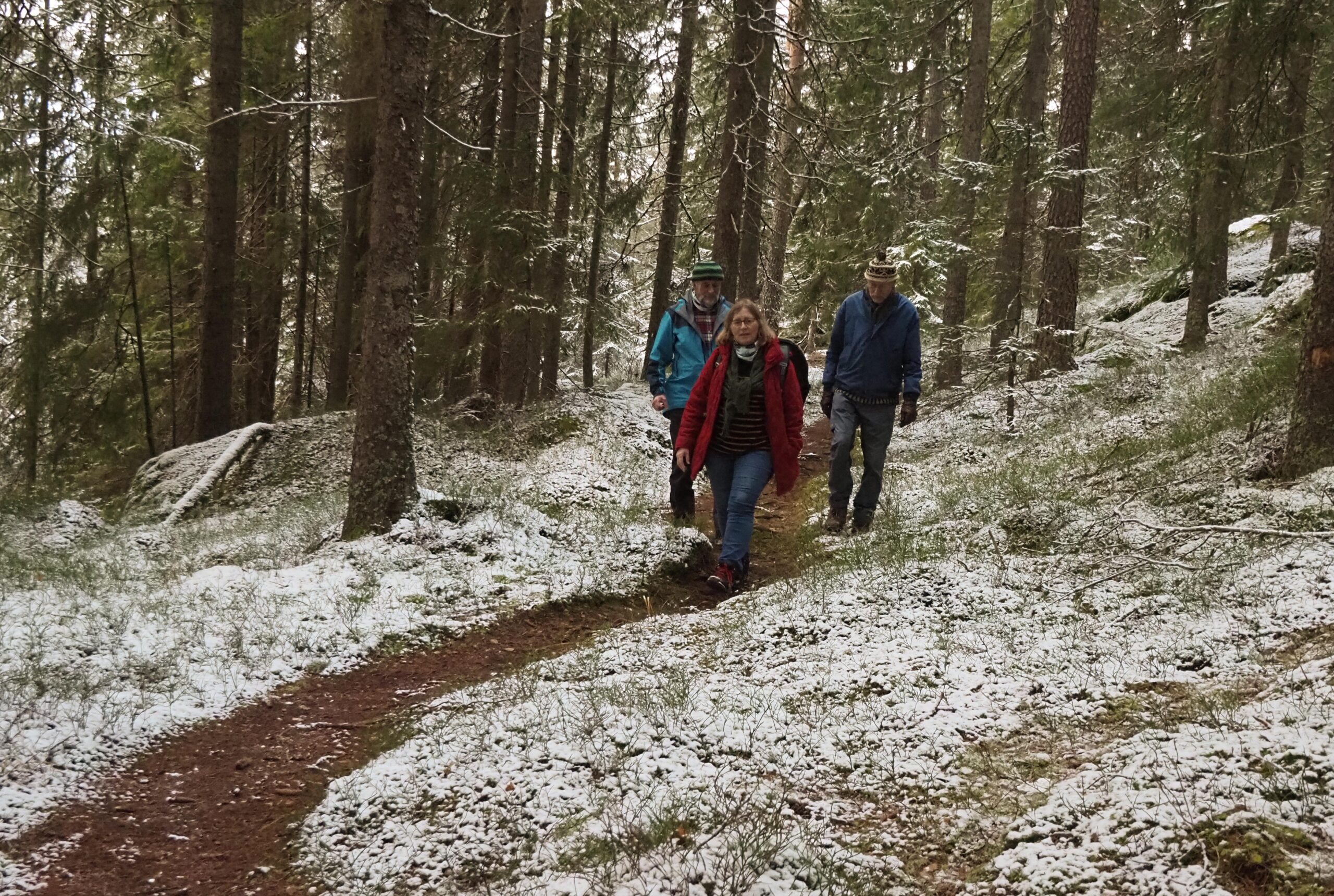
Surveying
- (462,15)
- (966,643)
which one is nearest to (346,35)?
(462,15)

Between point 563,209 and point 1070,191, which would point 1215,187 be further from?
point 563,209

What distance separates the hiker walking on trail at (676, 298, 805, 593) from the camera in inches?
248

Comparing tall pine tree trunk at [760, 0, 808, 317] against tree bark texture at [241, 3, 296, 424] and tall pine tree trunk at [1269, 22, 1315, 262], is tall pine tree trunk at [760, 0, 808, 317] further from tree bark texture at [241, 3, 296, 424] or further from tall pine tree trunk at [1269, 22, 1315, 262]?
tree bark texture at [241, 3, 296, 424]

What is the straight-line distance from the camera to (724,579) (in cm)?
640

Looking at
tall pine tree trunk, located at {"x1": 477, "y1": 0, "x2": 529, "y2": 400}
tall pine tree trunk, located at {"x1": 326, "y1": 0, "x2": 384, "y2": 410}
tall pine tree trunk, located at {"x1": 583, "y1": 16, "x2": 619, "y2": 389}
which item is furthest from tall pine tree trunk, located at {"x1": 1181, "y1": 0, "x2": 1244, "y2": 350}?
tall pine tree trunk, located at {"x1": 326, "y1": 0, "x2": 384, "y2": 410}

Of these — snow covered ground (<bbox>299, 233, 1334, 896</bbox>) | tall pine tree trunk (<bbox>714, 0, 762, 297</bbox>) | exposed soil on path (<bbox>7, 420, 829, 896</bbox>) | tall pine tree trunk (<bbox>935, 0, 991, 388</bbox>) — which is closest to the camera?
snow covered ground (<bbox>299, 233, 1334, 896</bbox>)

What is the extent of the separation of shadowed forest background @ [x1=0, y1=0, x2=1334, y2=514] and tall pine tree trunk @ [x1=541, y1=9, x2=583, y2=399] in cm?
12

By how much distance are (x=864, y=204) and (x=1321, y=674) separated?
1075 centimetres

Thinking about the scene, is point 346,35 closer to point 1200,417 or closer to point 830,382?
point 830,382

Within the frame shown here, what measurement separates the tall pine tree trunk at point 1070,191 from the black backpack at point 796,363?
5320mm

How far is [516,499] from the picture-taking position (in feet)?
26.6

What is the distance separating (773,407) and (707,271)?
1.55 metres

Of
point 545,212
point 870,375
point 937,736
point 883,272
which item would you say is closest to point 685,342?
point 870,375

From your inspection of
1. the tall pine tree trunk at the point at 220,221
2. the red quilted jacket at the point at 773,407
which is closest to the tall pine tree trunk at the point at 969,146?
the red quilted jacket at the point at 773,407
